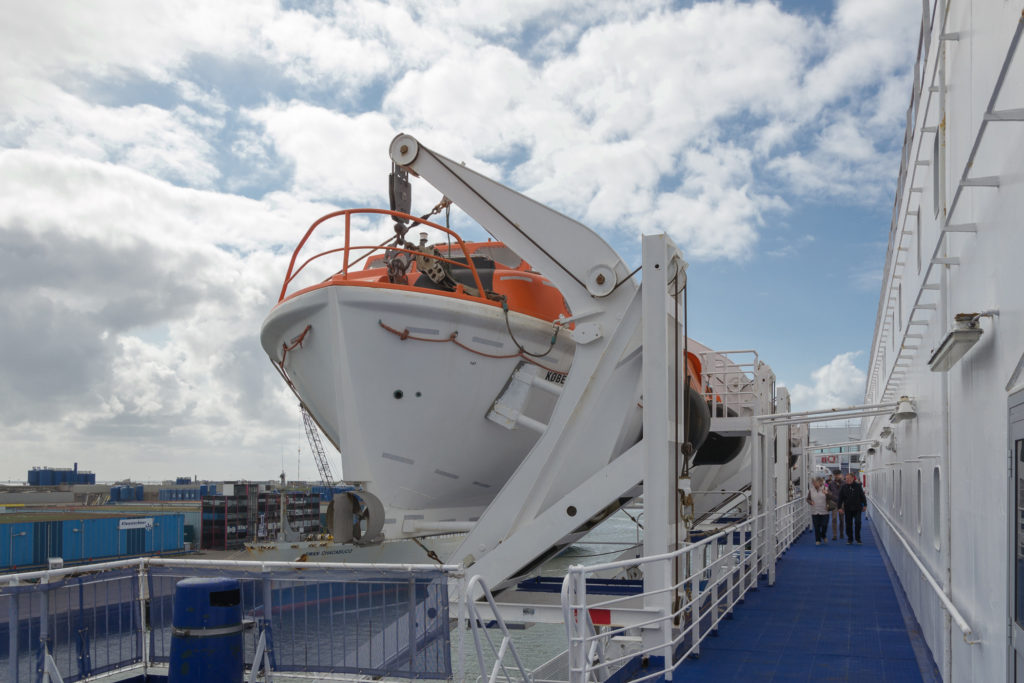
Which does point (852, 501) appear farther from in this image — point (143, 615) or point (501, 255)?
point (143, 615)

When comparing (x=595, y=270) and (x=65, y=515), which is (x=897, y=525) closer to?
(x=595, y=270)

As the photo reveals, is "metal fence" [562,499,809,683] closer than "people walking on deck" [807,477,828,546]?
Yes

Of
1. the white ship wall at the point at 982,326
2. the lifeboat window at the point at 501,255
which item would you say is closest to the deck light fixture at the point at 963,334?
the white ship wall at the point at 982,326

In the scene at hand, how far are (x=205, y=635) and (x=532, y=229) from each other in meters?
4.11

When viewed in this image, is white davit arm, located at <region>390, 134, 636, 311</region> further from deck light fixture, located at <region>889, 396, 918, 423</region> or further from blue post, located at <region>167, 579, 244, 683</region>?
deck light fixture, located at <region>889, 396, 918, 423</region>

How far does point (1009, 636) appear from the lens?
3453mm

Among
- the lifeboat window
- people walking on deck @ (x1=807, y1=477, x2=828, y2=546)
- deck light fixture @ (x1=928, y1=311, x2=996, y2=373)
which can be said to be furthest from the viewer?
people walking on deck @ (x1=807, y1=477, x2=828, y2=546)

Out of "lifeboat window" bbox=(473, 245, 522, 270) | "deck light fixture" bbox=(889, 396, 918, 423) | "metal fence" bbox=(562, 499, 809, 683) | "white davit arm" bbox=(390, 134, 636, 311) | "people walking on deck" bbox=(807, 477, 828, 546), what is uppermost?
"lifeboat window" bbox=(473, 245, 522, 270)

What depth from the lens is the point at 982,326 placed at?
4.08 m

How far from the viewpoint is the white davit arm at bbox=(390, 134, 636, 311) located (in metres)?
7.25

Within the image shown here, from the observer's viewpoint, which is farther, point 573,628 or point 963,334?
point 573,628

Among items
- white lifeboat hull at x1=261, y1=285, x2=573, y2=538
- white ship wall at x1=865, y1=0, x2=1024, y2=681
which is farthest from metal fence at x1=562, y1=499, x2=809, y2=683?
white lifeboat hull at x1=261, y1=285, x2=573, y2=538

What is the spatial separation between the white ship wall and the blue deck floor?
0.41 meters

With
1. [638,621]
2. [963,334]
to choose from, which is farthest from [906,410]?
[963,334]
